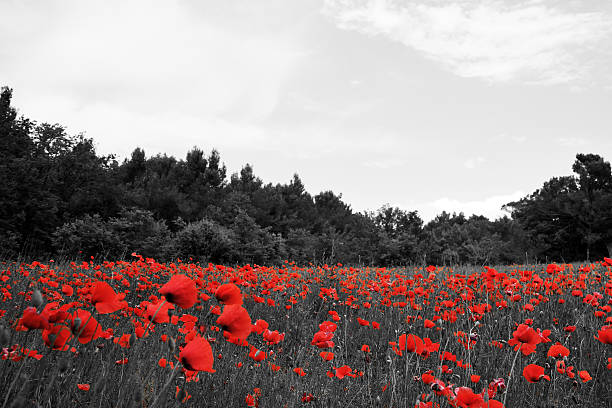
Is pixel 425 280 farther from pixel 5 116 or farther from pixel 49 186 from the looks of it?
pixel 5 116

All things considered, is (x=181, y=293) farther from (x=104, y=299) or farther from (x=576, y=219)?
(x=576, y=219)

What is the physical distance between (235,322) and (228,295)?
0.26 ft

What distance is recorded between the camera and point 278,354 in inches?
117

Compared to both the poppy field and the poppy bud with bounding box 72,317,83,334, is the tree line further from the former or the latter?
the poppy bud with bounding box 72,317,83,334

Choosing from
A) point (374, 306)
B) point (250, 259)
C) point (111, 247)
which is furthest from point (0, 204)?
point (374, 306)

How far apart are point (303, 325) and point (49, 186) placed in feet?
75.0

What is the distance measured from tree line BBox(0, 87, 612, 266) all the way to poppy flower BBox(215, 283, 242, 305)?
10.2 metres

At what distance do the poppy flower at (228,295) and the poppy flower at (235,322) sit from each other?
0.16ft

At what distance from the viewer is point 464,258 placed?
29.3 m

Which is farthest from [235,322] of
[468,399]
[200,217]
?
[200,217]

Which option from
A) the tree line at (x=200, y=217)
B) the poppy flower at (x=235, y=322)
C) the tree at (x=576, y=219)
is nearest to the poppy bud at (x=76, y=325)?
the poppy flower at (x=235, y=322)

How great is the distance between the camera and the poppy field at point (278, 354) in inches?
42.1

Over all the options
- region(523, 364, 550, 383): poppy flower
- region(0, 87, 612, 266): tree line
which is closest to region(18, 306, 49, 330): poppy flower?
region(523, 364, 550, 383): poppy flower

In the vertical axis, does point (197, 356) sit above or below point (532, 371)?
above
